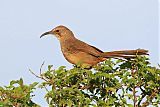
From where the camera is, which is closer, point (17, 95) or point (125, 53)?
point (17, 95)

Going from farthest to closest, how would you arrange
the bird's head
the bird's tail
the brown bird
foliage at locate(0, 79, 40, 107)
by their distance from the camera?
the bird's head → the brown bird → the bird's tail → foliage at locate(0, 79, 40, 107)

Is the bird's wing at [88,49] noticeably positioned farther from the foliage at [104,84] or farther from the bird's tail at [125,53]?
the foliage at [104,84]

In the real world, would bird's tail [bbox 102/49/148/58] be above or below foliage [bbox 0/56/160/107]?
above

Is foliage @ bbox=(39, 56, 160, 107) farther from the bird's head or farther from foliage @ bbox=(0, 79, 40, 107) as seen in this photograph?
the bird's head

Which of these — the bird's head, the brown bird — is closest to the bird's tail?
the brown bird

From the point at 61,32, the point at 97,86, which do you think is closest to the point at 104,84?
the point at 97,86

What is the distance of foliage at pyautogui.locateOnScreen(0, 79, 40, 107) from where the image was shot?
4.67 m

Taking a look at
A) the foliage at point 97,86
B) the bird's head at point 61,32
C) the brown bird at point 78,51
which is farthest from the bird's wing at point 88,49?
the foliage at point 97,86

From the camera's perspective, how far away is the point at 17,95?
4715 mm

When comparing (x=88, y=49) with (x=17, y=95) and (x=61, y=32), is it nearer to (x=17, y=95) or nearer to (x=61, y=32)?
(x=61, y=32)

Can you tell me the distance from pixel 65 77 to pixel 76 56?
12.4ft

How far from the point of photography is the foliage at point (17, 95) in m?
4.67

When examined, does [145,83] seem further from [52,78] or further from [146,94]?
[52,78]

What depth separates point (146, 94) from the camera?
5.41 meters
